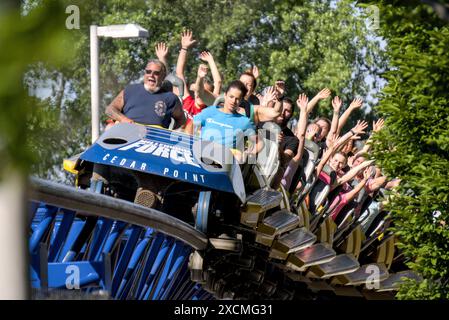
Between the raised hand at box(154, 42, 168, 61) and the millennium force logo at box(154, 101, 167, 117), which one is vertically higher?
the raised hand at box(154, 42, 168, 61)

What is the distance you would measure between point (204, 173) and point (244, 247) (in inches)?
79.0

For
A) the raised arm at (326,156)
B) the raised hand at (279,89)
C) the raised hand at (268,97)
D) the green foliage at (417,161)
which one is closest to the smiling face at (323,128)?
the raised arm at (326,156)

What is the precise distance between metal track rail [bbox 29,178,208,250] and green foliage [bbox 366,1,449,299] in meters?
1.89

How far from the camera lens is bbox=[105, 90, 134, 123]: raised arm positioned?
11891mm

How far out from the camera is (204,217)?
11.8 meters

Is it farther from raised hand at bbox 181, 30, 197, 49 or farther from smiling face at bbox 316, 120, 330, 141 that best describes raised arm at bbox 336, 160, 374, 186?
raised hand at bbox 181, 30, 197, 49

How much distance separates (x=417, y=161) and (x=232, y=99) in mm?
1820

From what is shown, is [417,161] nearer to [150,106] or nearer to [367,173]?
[150,106]

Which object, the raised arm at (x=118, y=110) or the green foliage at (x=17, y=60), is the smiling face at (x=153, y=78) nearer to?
the raised arm at (x=118, y=110)

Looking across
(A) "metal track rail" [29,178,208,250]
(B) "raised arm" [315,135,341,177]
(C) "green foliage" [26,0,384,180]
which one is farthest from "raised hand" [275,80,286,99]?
(C) "green foliage" [26,0,384,180]

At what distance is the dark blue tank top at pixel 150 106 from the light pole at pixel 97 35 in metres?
2.56

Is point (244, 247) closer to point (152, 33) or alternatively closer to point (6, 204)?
point (6, 204)
